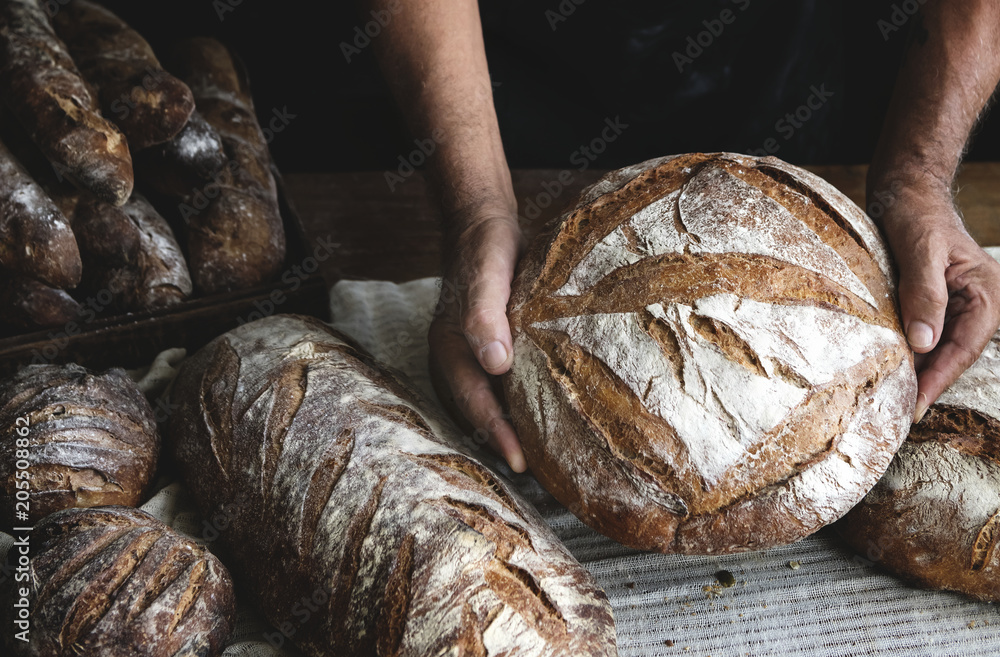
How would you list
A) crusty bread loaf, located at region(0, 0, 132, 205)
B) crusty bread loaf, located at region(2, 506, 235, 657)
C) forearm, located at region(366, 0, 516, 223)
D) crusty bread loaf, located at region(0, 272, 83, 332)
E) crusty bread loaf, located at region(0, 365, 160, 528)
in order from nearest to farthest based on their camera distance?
crusty bread loaf, located at region(2, 506, 235, 657), crusty bread loaf, located at region(0, 365, 160, 528), crusty bread loaf, located at region(0, 0, 132, 205), crusty bread loaf, located at region(0, 272, 83, 332), forearm, located at region(366, 0, 516, 223)

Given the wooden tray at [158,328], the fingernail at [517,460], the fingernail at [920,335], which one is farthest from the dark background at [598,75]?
the fingernail at [920,335]

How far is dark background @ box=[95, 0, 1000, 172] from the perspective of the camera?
2.28 meters

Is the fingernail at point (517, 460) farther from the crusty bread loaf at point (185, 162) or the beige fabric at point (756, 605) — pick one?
the crusty bread loaf at point (185, 162)

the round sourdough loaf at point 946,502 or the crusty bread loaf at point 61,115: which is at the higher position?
the crusty bread loaf at point 61,115

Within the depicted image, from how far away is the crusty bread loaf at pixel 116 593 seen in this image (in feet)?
3.56

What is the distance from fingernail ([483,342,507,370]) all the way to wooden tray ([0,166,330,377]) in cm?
80

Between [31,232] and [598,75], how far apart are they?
1726mm

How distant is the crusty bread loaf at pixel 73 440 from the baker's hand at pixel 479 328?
0.68m

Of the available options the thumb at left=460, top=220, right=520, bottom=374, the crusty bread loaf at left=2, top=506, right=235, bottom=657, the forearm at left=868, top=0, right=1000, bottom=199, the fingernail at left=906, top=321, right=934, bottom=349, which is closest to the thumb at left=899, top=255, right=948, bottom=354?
the fingernail at left=906, top=321, right=934, bottom=349

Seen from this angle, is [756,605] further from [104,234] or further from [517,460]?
[104,234]

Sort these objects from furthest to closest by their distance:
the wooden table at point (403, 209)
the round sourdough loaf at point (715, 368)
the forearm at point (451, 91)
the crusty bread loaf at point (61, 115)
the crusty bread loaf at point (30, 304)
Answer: the wooden table at point (403, 209) < the forearm at point (451, 91) < the crusty bread loaf at point (30, 304) < the crusty bread loaf at point (61, 115) < the round sourdough loaf at point (715, 368)

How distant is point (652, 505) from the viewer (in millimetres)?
1244

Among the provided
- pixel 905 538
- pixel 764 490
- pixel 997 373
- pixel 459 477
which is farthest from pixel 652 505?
pixel 997 373

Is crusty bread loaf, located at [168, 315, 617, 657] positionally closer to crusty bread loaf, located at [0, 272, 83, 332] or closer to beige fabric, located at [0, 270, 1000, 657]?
beige fabric, located at [0, 270, 1000, 657]
